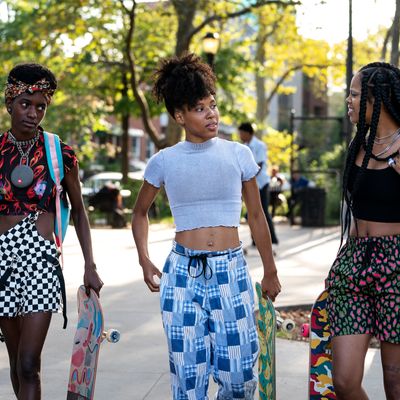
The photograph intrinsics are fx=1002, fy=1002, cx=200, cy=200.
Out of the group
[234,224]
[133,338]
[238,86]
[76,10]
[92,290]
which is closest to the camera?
[234,224]

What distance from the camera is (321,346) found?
4664mm

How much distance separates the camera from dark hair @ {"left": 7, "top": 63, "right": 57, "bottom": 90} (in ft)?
15.5

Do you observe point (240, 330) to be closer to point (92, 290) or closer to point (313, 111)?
point (92, 290)

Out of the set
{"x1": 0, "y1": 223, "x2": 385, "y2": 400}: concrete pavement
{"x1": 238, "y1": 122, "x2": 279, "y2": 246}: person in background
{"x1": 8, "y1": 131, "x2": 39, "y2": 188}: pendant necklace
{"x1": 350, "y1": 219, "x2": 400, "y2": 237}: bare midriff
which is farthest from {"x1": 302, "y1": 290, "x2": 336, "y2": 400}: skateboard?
{"x1": 238, "y1": 122, "x2": 279, "y2": 246}: person in background

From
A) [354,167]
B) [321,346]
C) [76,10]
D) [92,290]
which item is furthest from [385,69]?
[76,10]

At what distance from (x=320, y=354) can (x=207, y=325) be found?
0.57 m

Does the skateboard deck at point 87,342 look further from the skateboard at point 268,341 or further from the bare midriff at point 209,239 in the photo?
the skateboard at point 268,341

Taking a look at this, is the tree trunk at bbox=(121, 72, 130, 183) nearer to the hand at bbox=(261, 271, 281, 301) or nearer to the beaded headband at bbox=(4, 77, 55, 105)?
the beaded headband at bbox=(4, 77, 55, 105)

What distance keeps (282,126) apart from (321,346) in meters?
71.8

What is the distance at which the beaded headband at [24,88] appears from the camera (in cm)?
470

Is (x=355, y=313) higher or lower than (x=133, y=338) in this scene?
higher

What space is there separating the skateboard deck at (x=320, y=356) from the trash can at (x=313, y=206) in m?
18.5

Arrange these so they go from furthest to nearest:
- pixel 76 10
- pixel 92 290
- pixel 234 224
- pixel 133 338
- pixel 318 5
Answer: pixel 76 10
pixel 318 5
pixel 133 338
pixel 92 290
pixel 234 224

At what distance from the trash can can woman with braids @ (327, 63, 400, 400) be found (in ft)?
61.8
